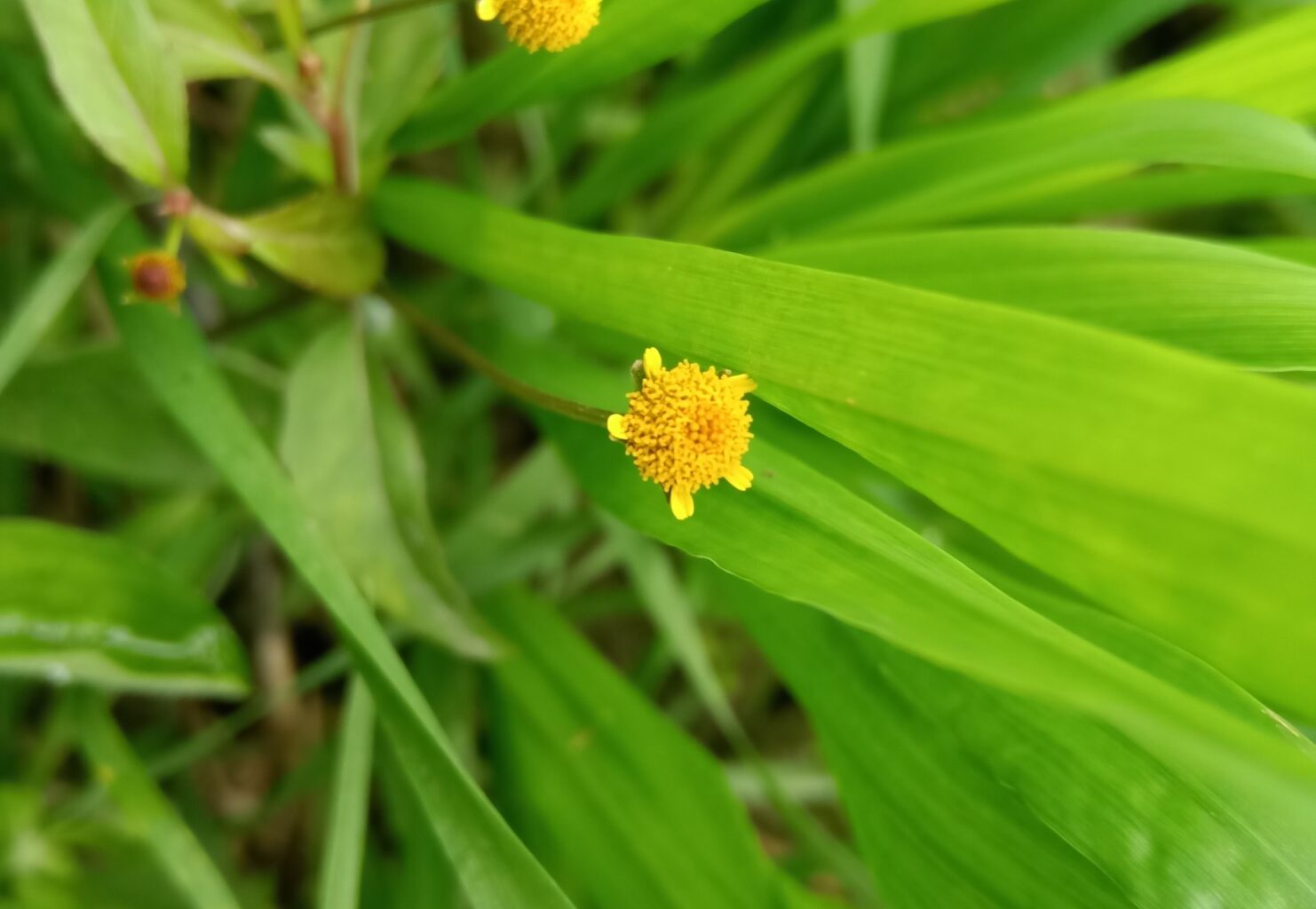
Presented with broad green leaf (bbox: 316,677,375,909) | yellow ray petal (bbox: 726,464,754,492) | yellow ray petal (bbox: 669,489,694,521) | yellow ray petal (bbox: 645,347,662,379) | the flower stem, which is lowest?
broad green leaf (bbox: 316,677,375,909)

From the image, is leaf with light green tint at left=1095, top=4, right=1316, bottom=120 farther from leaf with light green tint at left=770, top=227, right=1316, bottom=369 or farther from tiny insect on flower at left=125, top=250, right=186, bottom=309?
tiny insect on flower at left=125, top=250, right=186, bottom=309

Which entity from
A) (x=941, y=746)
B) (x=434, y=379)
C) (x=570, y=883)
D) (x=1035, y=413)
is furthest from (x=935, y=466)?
(x=434, y=379)

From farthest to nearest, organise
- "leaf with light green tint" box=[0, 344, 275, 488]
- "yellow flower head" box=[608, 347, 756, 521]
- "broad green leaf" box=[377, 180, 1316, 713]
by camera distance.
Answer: "leaf with light green tint" box=[0, 344, 275, 488] → "yellow flower head" box=[608, 347, 756, 521] → "broad green leaf" box=[377, 180, 1316, 713]

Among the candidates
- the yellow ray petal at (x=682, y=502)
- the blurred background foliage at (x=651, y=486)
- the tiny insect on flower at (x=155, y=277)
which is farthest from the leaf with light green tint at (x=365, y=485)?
the yellow ray petal at (x=682, y=502)

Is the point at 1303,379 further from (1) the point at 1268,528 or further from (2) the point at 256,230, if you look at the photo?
(2) the point at 256,230

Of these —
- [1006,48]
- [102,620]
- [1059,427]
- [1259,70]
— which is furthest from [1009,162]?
[102,620]

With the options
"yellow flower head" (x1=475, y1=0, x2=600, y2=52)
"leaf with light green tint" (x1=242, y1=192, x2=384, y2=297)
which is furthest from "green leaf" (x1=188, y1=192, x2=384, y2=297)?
"yellow flower head" (x1=475, y1=0, x2=600, y2=52)
